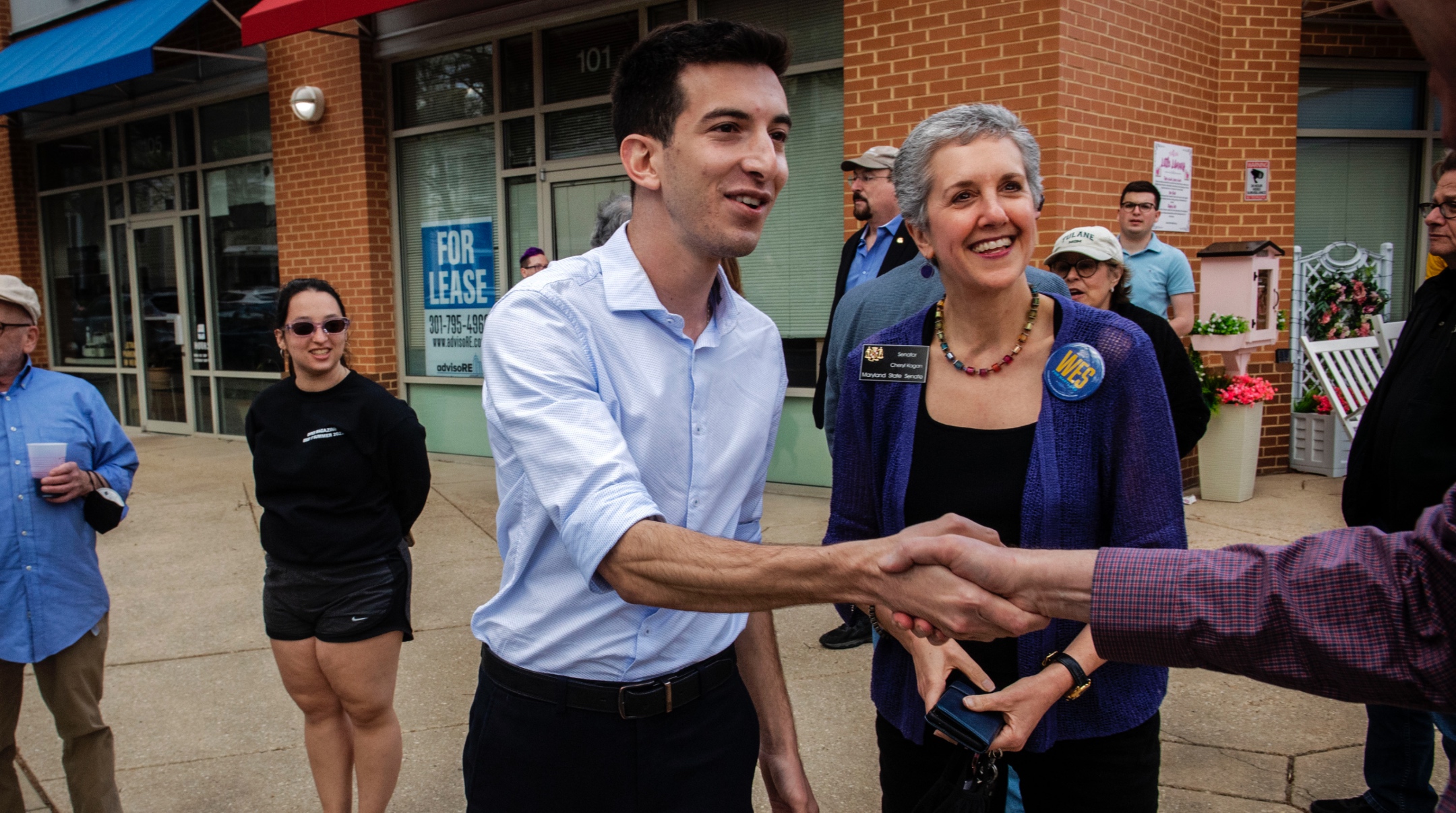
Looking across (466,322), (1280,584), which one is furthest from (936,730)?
(466,322)

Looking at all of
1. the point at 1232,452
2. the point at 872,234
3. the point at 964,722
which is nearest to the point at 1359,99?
the point at 1232,452

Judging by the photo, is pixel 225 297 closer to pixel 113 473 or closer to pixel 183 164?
pixel 183 164

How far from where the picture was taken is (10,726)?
135 inches

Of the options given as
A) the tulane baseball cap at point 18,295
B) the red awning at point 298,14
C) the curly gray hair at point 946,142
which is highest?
the red awning at point 298,14

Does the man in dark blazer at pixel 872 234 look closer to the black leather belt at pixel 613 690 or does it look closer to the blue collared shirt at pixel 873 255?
the blue collared shirt at pixel 873 255

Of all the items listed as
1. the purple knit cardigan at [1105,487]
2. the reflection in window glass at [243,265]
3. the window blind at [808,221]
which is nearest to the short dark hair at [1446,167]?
the purple knit cardigan at [1105,487]

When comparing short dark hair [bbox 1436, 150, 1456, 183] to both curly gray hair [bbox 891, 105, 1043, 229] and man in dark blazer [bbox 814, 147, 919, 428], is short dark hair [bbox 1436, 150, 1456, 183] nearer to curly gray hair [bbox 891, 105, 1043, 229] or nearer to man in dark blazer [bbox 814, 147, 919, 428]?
curly gray hair [bbox 891, 105, 1043, 229]

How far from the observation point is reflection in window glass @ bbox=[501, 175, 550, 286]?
948cm

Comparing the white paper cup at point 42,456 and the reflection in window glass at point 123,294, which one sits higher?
the reflection in window glass at point 123,294

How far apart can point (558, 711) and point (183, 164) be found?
1260cm

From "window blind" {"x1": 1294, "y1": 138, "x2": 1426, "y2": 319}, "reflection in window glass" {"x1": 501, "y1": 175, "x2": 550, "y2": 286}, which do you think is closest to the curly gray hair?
"reflection in window glass" {"x1": 501, "y1": 175, "x2": 550, "y2": 286}

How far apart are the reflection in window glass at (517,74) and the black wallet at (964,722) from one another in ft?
27.0

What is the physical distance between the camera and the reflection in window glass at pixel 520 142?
30.8 feet

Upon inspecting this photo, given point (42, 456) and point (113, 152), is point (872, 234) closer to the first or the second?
point (42, 456)
